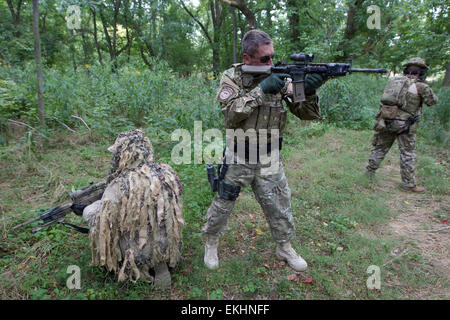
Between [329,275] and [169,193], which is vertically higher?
[169,193]

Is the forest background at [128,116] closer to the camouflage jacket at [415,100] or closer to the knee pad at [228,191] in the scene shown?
the knee pad at [228,191]

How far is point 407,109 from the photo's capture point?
4617 mm

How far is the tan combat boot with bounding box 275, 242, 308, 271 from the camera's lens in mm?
2850

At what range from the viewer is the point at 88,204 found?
2.80 metres

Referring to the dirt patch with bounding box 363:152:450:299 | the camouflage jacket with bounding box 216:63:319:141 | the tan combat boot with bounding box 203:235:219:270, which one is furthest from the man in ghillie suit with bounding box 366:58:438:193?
the tan combat boot with bounding box 203:235:219:270

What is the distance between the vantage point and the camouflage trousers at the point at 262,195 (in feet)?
8.72

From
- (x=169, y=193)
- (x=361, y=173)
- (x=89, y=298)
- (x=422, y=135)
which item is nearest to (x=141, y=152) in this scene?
(x=169, y=193)

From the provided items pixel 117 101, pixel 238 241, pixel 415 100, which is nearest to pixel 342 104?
pixel 415 100

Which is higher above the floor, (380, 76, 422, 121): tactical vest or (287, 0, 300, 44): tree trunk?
(287, 0, 300, 44): tree trunk

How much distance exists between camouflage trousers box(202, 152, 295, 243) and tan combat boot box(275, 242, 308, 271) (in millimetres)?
233

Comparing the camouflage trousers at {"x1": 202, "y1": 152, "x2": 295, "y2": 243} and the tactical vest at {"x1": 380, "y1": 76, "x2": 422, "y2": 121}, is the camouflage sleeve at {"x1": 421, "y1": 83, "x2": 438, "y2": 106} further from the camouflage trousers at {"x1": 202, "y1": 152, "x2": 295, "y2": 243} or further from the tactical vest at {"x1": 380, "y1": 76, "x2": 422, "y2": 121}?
the camouflage trousers at {"x1": 202, "y1": 152, "x2": 295, "y2": 243}

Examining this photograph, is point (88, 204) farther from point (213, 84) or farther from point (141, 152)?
point (213, 84)

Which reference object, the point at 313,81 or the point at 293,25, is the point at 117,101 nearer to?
the point at 313,81

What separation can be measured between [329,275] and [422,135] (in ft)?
22.7
